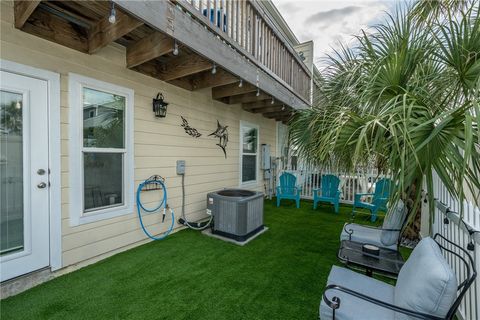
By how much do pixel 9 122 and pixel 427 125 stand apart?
363 centimetres

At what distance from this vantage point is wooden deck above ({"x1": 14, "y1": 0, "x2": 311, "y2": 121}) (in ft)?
7.05

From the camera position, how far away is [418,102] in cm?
178

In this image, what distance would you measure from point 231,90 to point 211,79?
610 millimetres

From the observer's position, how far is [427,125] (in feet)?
5.23

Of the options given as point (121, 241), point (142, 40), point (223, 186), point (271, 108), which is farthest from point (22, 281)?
point (271, 108)

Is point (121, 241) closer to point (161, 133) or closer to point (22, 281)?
point (22, 281)

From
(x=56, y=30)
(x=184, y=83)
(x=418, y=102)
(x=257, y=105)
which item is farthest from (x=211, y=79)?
(x=418, y=102)

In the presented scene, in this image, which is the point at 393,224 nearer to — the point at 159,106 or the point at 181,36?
the point at 181,36

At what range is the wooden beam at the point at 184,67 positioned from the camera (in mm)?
2996

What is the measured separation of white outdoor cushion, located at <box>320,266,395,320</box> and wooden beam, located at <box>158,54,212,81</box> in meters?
2.78

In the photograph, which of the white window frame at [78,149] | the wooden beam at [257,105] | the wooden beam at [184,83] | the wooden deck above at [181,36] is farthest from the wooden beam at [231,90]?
the white window frame at [78,149]

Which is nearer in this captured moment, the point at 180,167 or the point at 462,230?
the point at 462,230

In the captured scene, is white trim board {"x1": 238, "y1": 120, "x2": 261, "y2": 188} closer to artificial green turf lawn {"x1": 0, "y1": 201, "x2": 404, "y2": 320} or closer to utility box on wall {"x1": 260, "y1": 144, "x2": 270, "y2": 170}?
utility box on wall {"x1": 260, "y1": 144, "x2": 270, "y2": 170}

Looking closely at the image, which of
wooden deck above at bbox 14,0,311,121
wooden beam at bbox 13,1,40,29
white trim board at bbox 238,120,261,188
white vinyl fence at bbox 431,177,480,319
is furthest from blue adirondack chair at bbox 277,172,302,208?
wooden beam at bbox 13,1,40,29
